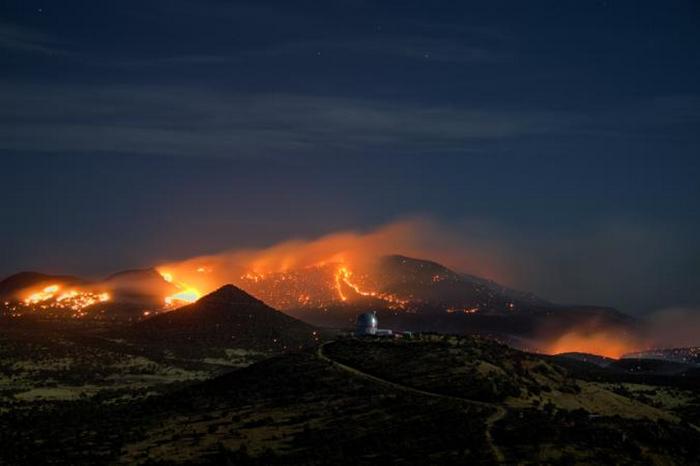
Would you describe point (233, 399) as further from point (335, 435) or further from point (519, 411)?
point (519, 411)

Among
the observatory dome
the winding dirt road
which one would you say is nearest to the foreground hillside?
the winding dirt road

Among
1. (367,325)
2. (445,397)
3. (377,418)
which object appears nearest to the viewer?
(377,418)

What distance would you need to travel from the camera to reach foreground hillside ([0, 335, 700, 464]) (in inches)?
2418

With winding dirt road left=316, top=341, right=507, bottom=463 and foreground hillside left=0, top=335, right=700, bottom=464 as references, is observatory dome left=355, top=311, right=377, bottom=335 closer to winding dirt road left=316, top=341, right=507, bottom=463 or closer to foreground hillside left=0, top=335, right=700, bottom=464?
foreground hillside left=0, top=335, right=700, bottom=464

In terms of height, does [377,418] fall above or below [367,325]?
below

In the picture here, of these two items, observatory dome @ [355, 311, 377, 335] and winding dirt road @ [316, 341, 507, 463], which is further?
observatory dome @ [355, 311, 377, 335]

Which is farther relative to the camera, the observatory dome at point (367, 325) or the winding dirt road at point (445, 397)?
the observatory dome at point (367, 325)

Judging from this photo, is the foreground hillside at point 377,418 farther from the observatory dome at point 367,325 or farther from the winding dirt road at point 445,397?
the observatory dome at point 367,325

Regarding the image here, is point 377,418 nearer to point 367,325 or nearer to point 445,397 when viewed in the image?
point 445,397

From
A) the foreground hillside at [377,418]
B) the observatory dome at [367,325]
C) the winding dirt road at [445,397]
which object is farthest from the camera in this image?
the observatory dome at [367,325]

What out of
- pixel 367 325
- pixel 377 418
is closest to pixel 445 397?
pixel 377 418

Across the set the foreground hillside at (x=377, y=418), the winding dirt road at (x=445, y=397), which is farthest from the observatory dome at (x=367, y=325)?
the winding dirt road at (x=445, y=397)

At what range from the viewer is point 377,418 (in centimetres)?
7394

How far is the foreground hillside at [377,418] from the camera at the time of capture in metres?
61.4
